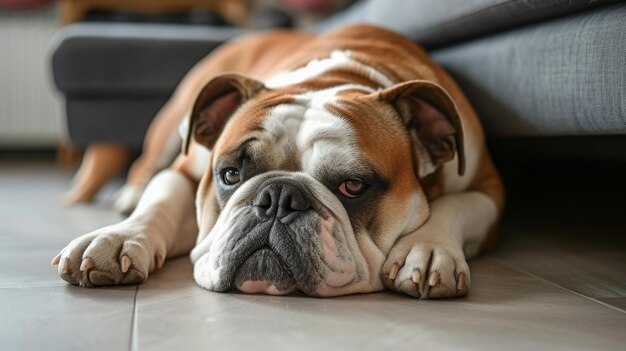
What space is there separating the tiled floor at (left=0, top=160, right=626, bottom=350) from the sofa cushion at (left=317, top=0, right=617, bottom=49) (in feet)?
2.36

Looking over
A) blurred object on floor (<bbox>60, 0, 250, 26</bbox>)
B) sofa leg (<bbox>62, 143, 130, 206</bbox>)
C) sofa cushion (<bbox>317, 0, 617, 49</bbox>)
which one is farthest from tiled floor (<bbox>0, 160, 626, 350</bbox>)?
blurred object on floor (<bbox>60, 0, 250, 26</bbox>)

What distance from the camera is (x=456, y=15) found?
2631 mm

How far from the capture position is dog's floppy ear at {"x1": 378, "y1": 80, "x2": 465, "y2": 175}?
78.7 inches

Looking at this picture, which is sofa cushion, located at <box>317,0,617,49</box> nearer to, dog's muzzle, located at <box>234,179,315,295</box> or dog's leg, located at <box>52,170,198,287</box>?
dog's muzzle, located at <box>234,179,315,295</box>

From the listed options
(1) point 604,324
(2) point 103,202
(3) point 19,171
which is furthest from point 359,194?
(3) point 19,171

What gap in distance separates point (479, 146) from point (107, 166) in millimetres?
2174

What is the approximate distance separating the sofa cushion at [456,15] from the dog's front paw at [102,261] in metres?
1.29

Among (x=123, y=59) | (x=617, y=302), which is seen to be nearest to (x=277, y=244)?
(x=617, y=302)

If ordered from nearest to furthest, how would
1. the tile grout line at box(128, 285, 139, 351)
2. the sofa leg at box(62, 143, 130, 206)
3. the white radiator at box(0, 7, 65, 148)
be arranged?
the tile grout line at box(128, 285, 139, 351), the sofa leg at box(62, 143, 130, 206), the white radiator at box(0, 7, 65, 148)

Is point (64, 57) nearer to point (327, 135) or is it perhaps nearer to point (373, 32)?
point (373, 32)

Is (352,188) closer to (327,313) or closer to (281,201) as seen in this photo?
(281,201)

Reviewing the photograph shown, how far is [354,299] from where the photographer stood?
1.75 metres

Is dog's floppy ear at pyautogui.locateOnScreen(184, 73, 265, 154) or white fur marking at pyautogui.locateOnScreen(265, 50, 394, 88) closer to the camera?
dog's floppy ear at pyautogui.locateOnScreen(184, 73, 265, 154)

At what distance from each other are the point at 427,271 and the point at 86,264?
0.79 meters
